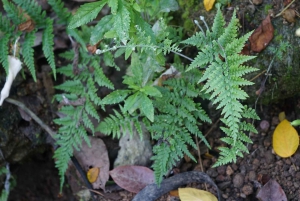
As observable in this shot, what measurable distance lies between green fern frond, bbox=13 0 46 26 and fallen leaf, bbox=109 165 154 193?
1439 mm

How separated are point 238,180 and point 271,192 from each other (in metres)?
0.27

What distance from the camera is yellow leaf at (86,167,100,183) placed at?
3520 millimetres

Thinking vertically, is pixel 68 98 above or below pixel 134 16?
below

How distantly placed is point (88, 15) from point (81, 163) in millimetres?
1431

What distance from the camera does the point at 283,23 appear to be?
2.98 metres

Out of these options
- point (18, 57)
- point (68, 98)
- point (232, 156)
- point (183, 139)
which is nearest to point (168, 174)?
point (183, 139)

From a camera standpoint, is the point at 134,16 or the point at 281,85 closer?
the point at 134,16

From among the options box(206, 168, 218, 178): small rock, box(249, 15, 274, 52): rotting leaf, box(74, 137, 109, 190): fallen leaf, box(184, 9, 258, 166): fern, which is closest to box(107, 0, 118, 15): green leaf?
box(184, 9, 258, 166): fern

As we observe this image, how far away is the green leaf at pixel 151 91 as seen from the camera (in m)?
2.84

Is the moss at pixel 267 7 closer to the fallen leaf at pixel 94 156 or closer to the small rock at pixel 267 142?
the small rock at pixel 267 142

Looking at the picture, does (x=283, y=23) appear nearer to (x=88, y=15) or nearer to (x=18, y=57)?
(x=88, y=15)

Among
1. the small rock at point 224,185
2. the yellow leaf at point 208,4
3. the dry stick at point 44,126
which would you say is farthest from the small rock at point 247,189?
the yellow leaf at point 208,4

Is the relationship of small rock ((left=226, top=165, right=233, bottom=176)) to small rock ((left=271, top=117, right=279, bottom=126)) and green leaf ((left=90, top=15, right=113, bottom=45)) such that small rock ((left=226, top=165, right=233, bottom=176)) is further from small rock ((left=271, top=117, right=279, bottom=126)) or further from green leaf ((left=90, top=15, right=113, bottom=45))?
green leaf ((left=90, top=15, right=113, bottom=45))

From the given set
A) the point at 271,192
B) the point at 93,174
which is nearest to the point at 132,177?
the point at 93,174
